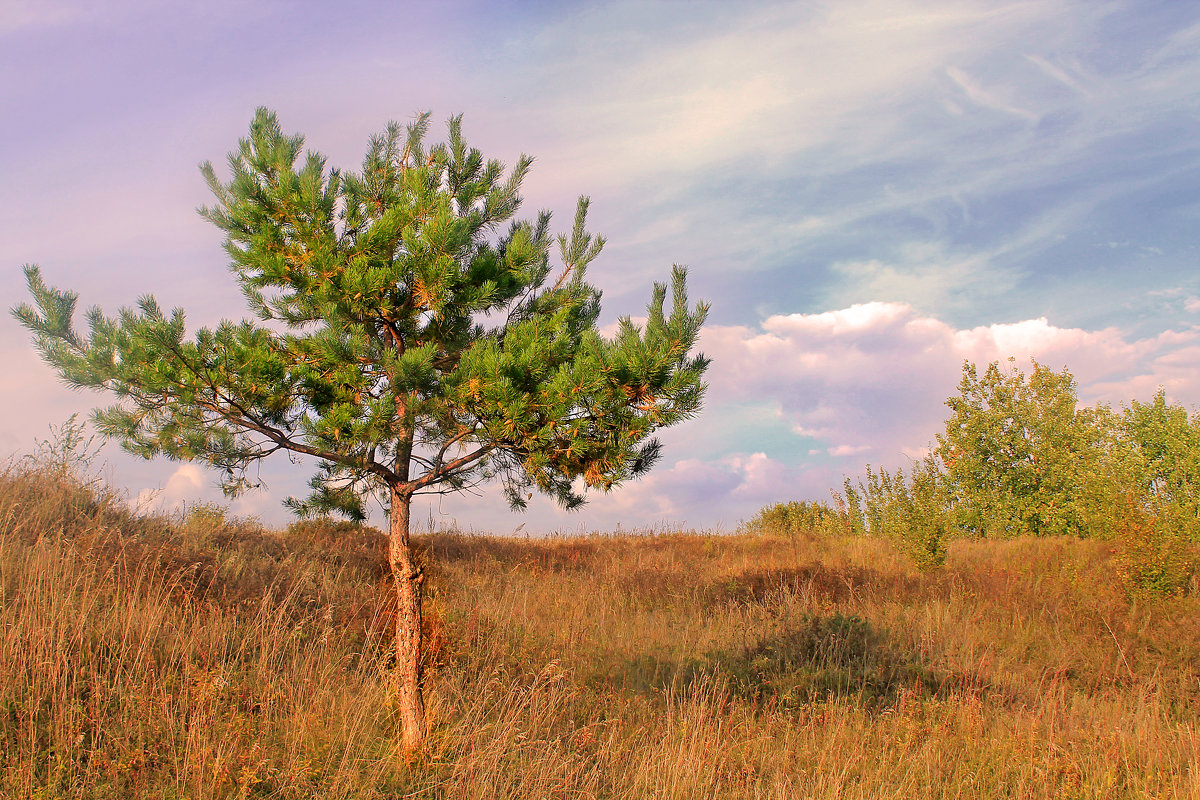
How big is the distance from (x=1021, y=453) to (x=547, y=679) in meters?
25.4

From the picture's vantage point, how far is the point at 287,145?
536 centimetres

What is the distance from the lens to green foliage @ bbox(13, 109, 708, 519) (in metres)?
4.48

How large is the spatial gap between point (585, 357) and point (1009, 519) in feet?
84.9

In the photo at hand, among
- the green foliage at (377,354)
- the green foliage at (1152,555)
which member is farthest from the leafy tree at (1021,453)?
the green foliage at (377,354)

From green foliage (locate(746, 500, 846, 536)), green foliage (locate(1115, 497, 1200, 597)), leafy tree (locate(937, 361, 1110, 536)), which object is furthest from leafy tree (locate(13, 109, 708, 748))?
leafy tree (locate(937, 361, 1110, 536))

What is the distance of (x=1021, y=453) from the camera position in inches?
987

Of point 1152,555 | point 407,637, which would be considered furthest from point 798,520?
point 407,637

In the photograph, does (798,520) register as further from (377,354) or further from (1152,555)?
(377,354)

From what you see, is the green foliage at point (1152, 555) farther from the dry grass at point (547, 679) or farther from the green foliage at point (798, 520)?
the green foliage at point (798, 520)

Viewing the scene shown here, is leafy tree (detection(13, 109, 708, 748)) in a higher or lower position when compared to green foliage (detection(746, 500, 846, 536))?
higher

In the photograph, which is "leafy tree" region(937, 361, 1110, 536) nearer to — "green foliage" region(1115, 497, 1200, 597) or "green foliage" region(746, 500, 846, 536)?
"green foliage" region(746, 500, 846, 536)

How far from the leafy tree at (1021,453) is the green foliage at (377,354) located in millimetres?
22764

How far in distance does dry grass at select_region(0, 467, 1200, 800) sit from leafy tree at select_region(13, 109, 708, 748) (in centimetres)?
108

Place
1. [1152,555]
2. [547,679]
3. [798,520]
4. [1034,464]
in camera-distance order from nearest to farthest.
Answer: [547,679] → [1152,555] → [798,520] → [1034,464]
